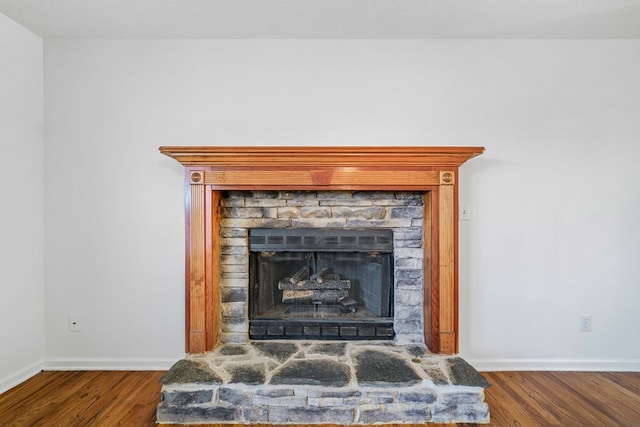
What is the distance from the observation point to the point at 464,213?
218 cm

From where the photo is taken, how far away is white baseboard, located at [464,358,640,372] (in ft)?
7.14

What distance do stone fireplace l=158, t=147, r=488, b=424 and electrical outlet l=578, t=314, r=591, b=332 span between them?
91 cm

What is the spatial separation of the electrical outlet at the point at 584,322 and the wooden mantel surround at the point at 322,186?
35.3 inches

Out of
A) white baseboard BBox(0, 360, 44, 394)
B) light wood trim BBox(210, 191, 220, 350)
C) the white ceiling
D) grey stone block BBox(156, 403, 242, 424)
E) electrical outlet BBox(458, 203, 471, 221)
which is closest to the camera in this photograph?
grey stone block BBox(156, 403, 242, 424)

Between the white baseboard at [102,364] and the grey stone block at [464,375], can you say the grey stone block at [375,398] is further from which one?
the white baseboard at [102,364]

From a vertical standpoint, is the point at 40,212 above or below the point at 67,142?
below

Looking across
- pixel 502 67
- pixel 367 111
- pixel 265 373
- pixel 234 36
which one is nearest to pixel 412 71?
pixel 367 111

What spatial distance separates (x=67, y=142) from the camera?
2180mm

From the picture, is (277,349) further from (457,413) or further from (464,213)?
(464,213)

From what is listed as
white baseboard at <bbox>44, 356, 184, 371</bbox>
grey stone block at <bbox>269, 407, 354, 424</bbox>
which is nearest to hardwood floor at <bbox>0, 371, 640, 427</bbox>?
white baseboard at <bbox>44, 356, 184, 371</bbox>

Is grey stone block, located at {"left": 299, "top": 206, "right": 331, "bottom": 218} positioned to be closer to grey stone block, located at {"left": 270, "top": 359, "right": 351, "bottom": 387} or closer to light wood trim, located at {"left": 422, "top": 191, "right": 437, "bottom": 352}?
light wood trim, located at {"left": 422, "top": 191, "right": 437, "bottom": 352}

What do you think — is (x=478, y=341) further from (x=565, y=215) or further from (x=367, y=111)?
(x=367, y=111)

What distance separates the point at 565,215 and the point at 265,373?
214 centimetres

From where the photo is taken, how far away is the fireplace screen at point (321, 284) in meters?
2.20
